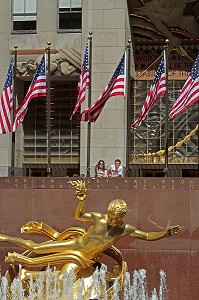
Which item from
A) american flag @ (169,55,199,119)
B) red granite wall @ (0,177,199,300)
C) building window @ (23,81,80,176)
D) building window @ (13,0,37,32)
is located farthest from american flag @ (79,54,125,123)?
building window @ (13,0,37,32)

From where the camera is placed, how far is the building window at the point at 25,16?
86.1 feet

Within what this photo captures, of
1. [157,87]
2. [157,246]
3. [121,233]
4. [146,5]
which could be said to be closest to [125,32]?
[146,5]

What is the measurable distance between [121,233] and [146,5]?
45.7 feet

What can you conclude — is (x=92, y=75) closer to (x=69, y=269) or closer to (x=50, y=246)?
(x=50, y=246)

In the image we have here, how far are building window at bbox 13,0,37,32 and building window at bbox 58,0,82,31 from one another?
92cm

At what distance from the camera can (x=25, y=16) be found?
86.1 feet

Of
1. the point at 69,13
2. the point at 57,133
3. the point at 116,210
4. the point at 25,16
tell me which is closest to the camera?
the point at 116,210

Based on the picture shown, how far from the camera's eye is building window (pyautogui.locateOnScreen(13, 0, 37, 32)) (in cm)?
2623

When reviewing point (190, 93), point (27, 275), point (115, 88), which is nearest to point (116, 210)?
point (27, 275)

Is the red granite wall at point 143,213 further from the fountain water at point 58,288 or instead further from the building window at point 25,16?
the building window at point 25,16

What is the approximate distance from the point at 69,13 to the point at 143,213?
11.4 metres

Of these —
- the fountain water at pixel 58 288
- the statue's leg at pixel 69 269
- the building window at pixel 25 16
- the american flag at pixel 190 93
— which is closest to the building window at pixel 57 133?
the building window at pixel 25 16

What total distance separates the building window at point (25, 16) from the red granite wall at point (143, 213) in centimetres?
1027

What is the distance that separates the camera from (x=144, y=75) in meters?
26.9
